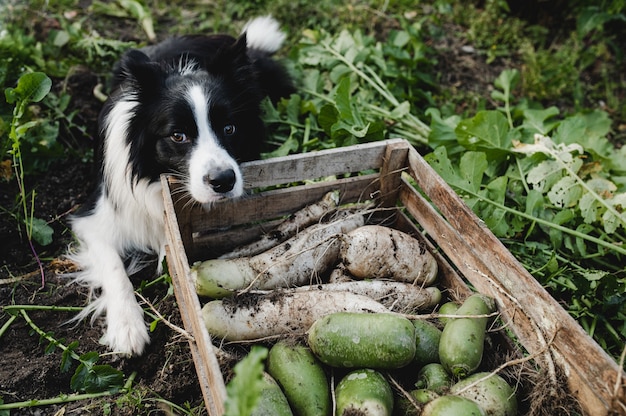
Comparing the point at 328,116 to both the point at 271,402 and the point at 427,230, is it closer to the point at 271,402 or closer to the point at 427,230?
the point at 427,230

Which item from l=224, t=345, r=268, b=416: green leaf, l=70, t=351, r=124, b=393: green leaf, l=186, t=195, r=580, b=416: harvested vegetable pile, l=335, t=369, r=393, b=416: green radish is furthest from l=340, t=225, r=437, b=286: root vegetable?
l=224, t=345, r=268, b=416: green leaf

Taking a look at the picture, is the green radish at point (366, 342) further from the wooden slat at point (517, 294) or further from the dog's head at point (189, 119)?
the dog's head at point (189, 119)

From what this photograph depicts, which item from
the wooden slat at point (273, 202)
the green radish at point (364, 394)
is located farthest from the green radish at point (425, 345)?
the wooden slat at point (273, 202)

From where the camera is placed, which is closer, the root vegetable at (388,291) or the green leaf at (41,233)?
the root vegetable at (388,291)

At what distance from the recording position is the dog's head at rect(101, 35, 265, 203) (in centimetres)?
249

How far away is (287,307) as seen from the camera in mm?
2215

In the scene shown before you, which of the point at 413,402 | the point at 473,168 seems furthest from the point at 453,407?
the point at 473,168

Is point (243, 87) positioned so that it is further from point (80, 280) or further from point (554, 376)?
point (554, 376)

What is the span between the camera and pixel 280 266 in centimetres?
242

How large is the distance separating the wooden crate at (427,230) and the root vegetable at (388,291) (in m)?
0.23

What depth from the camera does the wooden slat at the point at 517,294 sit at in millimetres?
1776

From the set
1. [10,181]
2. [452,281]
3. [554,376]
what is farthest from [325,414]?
[10,181]

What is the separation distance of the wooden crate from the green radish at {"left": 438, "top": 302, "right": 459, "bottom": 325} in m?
0.12

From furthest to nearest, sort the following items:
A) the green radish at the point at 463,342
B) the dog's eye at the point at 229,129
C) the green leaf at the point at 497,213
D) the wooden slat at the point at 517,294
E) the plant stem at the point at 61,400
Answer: the green leaf at the point at 497,213, the dog's eye at the point at 229,129, the plant stem at the point at 61,400, the green radish at the point at 463,342, the wooden slat at the point at 517,294
